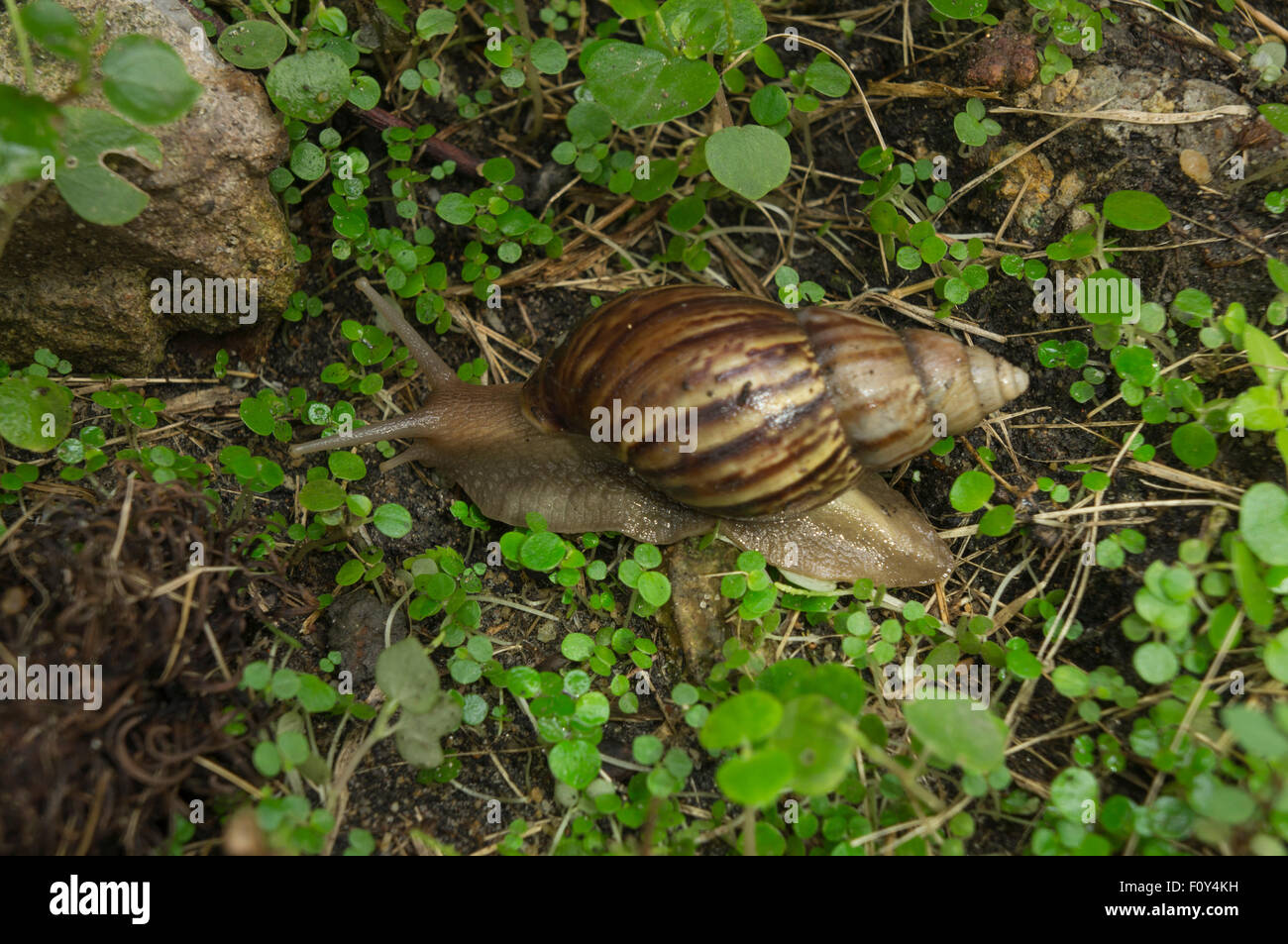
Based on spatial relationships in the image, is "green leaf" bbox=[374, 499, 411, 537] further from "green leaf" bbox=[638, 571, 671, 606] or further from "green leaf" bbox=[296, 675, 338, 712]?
"green leaf" bbox=[638, 571, 671, 606]

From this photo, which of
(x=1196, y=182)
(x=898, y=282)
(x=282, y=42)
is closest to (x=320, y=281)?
(x=282, y=42)

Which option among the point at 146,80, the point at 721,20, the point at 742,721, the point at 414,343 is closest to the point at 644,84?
the point at 721,20

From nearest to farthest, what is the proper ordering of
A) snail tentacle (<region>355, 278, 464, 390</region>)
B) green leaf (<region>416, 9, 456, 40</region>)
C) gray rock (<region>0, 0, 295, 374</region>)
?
1. gray rock (<region>0, 0, 295, 374</region>)
2. green leaf (<region>416, 9, 456, 40</region>)
3. snail tentacle (<region>355, 278, 464, 390</region>)

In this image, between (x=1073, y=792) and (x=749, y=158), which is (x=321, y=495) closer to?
(x=749, y=158)

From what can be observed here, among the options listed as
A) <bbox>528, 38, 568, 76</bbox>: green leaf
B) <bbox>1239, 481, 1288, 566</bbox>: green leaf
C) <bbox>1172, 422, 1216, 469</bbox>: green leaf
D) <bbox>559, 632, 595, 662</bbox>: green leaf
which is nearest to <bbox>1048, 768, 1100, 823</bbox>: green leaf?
<bbox>1239, 481, 1288, 566</bbox>: green leaf

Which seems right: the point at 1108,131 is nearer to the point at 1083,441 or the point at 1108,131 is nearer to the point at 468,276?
the point at 1083,441

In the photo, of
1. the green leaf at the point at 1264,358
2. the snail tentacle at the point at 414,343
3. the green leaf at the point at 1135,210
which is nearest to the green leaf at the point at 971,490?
the green leaf at the point at 1264,358
